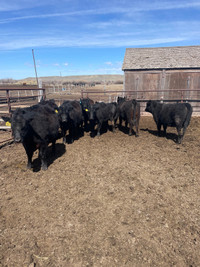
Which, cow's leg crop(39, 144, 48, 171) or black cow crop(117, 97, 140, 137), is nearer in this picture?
cow's leg crop(39, 144, 48, 171)

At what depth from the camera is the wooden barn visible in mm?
12891

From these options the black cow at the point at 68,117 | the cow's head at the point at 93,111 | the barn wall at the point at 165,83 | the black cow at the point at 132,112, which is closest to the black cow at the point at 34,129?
the black cow at the point at 68,117

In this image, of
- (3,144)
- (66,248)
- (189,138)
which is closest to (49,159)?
(3,144)

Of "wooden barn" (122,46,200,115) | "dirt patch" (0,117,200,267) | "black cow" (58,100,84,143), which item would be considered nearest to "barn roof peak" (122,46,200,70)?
"wooden barn" (122,46,200,115)

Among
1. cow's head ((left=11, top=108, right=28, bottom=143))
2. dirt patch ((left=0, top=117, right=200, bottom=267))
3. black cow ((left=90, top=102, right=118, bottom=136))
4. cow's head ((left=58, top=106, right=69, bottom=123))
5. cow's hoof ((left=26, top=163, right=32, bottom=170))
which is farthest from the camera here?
black cow ((left=90, top=102, right=118, bottom=136))

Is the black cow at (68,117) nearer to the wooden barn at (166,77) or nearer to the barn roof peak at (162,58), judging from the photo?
the wooden barn at (166,77)

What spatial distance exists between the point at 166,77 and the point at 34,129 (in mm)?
12101

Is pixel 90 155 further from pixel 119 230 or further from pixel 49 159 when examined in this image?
pixel 119 230

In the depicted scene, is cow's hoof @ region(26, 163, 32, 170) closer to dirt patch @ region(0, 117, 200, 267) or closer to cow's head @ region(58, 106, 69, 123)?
dirt patch @ region(0, 117, 200, 267)

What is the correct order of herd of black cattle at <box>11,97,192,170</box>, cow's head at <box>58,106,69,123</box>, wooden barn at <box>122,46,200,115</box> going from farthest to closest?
wooden barn at <box>122,46,200,115</box>
cow's head at <box>58,106,69,123</box>
herd of black cattle at <box>11,97,192,170</box>

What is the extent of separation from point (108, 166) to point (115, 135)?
3.32 meters

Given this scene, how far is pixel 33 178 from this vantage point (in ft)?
14.9

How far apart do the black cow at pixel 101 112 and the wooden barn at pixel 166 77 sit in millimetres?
5245

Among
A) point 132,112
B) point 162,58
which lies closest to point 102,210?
point 132,112
